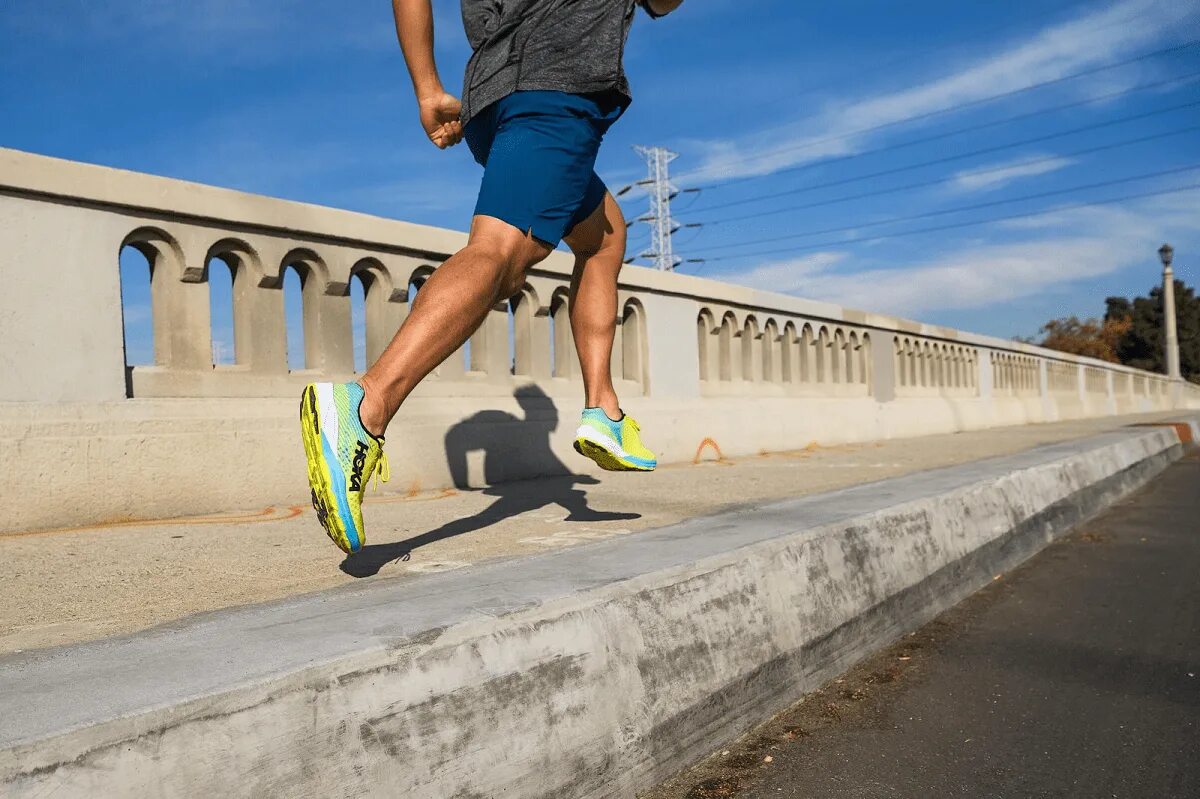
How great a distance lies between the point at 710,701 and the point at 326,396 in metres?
1.02

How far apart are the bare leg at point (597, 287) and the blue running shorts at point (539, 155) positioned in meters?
0.54

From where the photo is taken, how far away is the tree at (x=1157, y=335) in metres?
73.0

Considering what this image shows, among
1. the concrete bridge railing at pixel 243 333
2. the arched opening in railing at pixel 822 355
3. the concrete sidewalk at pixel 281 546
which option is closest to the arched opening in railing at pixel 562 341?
the concrete bridge railing at pixel 243 333

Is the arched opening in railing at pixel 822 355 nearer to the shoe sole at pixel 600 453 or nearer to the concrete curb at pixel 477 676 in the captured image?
the shoe sole at pixel 600 453

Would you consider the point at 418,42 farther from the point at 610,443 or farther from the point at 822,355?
the point at 822,355

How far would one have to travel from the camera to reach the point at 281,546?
2883 millimetres

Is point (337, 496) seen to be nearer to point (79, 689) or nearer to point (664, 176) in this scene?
point (79, 689)

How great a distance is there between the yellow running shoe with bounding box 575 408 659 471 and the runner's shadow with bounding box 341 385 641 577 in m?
0.64

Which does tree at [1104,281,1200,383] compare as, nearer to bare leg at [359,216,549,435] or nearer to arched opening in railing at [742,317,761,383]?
arched opening in railing at [742,317,761,383]

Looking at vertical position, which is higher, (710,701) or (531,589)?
(531,589)

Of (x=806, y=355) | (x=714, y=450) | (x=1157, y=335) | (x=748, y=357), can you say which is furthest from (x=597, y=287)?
(x=1157, y=335)

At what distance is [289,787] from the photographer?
102 centimetres

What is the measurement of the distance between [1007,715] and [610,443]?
1288 millimetres

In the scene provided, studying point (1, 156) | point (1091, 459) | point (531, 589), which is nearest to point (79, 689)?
point (531, 589)
